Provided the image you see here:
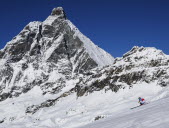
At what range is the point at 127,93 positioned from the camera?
3991cm

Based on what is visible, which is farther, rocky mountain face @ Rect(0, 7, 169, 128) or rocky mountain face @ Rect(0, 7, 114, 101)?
rocky mountain face @ Rect(0, 7, 114, 101)

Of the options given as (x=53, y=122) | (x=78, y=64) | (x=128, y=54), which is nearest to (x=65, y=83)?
(x=128, y=54)

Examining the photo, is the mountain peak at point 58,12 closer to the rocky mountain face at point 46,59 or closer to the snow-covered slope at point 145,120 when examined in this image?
the rocky mountain face at point 46,59

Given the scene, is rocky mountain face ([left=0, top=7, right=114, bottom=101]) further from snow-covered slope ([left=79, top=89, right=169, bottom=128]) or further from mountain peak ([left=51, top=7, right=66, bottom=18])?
snow-covered slope ([left=79, top=89, right=169, bottom=128])

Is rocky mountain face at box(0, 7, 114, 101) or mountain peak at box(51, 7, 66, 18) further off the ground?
mountain peak at box(51, 7, 66, 18)

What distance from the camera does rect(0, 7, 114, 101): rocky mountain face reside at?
107750 millimetres

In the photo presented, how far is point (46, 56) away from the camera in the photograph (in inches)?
4692

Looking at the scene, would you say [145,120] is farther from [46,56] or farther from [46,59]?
[46,56]

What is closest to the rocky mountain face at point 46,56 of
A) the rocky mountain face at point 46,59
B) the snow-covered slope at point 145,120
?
the rocky mountain face at point 46,59

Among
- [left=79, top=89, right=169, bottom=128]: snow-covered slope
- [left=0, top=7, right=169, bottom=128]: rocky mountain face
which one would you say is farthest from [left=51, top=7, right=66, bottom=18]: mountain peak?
[left=79, top=89, right=169, bottom=128]: snow-covered slope

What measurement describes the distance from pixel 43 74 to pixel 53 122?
260 ft

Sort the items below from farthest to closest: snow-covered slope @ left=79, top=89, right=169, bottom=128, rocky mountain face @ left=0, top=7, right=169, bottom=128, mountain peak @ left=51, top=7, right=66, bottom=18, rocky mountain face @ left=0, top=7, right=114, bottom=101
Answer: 1. mountain peak @ left=51, top=7, right=66, bottom=18
2. rocky mountain face @ left=0, top=7, right=114, bottom=101
3. rocky mountain face @ left=0, top=7, right=169, bottom=128
4. snow-covered slope @ left=79, top=89, right=169, bottom=128

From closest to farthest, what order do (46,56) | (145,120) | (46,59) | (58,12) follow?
(145,120) → (46,59) → (46,56) → (58,12)

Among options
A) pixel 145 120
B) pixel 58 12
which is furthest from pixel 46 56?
pixel 145 120
